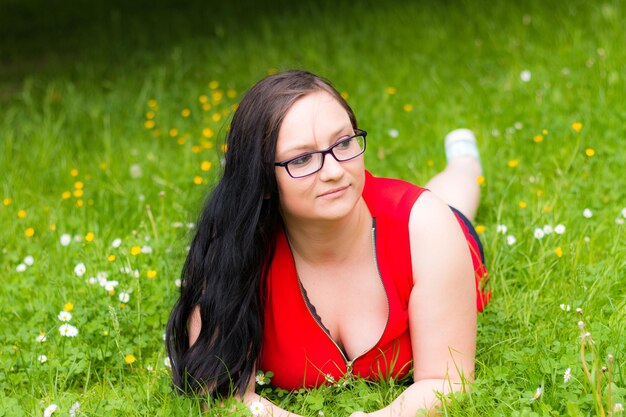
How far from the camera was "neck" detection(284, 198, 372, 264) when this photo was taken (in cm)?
267

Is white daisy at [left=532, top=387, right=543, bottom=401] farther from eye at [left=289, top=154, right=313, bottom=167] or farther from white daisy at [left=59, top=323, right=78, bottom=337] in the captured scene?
white daisy at [left=59, top=323, right=78, bottom=337]

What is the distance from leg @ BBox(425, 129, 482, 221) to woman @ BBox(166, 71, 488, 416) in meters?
0.91

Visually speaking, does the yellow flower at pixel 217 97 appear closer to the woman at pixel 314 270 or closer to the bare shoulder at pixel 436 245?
the woman at pixel 314 270

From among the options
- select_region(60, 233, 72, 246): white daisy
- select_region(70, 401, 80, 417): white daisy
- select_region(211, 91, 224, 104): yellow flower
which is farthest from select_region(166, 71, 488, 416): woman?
select_region(211, 91, 224, 104): yellow flower

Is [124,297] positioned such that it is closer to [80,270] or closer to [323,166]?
[80,270]

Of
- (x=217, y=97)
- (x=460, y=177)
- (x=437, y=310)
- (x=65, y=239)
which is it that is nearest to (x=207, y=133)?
(x=217, y=97)

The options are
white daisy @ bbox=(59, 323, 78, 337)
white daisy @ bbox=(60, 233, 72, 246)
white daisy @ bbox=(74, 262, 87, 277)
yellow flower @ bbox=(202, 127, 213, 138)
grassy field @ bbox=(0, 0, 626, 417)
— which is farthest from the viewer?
yellow flower @ bbox=(202, 127, 213, 138)

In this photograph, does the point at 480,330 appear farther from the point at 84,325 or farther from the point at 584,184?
the point at 84,325

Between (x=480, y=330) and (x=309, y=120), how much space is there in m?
1.03

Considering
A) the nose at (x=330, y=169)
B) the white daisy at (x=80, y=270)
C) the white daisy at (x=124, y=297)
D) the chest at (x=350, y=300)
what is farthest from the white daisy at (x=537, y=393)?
the white daisy at (x=80, y=270)

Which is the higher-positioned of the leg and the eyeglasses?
the eyeglasses

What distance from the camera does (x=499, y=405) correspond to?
2467 millimetres

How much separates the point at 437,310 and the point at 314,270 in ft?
1.48

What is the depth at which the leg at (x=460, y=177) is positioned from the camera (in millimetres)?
3594
